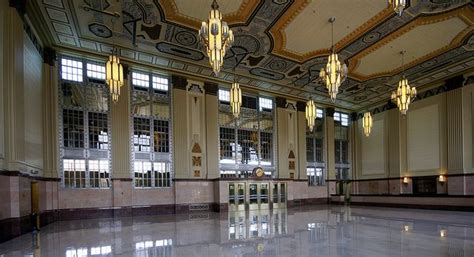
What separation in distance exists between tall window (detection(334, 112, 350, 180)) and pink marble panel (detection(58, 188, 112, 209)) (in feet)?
51.3

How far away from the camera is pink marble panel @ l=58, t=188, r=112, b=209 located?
42.2 feet

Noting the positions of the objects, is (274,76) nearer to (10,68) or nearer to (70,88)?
(70,88)

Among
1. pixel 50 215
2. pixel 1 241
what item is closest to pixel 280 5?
pixel 1 241

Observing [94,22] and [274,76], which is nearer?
[94,22]

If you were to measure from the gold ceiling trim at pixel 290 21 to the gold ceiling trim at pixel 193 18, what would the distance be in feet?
4.17

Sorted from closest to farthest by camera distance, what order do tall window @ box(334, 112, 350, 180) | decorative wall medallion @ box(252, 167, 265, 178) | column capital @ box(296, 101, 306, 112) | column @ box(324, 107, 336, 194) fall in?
decorative wall medallion @ box(252, 167, 265, 178), column capital @ box(296, 101, 306, 112), column @ box(324, 107, 336, 194), tall window @ box(334, 112, 350, 180)

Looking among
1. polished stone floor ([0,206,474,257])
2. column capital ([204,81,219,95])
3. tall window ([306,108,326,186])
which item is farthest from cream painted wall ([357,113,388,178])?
column capital ([204,81,219,95])

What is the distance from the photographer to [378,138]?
21.8 m

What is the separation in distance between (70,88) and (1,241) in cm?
753

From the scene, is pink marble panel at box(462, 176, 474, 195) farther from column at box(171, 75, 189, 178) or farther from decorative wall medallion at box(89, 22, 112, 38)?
decorative wall medallion at box(89, 22, 112, 38)

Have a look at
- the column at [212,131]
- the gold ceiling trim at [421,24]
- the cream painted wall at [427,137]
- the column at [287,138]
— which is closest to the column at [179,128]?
the column at [212,131]

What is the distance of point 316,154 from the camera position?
70.6ft

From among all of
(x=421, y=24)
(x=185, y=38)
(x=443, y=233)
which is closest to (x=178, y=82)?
(x=185, y=38)

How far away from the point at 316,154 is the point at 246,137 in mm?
5891
